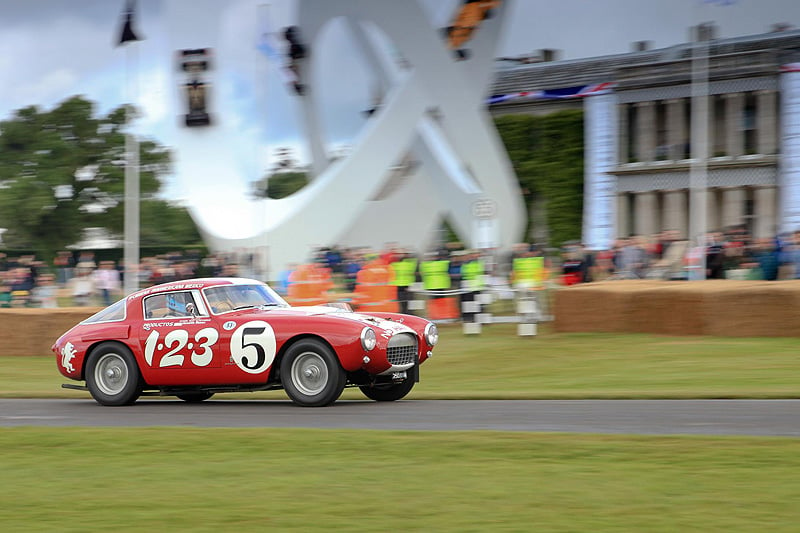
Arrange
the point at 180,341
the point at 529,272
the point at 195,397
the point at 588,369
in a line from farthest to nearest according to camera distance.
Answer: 1. the point at 529,272
2. the point at 588,369
3. the point at 195,397
4. the point at 180,341

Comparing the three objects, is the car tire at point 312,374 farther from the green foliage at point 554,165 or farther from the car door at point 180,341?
the green foliage at point 554,165

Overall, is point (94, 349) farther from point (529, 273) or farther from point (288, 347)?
point (529, 273)

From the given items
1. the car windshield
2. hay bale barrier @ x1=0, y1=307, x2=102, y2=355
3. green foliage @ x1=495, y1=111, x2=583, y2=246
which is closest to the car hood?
the car windshield

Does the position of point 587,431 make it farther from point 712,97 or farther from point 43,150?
point 43,150

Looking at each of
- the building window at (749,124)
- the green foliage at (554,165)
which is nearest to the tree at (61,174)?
the green foliage at (554,165)

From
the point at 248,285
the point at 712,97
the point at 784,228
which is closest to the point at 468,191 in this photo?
the point at 784,228

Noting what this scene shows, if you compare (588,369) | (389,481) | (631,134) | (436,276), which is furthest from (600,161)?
(389,481)

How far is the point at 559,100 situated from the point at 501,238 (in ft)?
75.0

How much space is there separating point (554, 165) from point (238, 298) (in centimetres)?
4786

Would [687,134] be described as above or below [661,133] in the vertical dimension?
below

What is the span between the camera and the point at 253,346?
12.2 metres

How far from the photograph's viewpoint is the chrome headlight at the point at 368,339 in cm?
1165

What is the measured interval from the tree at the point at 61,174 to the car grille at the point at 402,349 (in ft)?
167

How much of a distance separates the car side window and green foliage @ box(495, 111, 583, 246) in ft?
150
